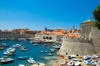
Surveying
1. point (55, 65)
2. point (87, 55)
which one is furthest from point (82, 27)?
point (55, 65)

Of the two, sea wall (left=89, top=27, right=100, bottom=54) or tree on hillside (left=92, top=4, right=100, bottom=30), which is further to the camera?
sea wall (left=89, top=27, right=100, bottom=54)

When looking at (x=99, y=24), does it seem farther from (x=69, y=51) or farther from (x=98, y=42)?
(x=69, y=51)

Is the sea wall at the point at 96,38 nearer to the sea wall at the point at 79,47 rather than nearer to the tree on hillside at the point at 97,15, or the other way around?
the sea wall at the point at 79,47

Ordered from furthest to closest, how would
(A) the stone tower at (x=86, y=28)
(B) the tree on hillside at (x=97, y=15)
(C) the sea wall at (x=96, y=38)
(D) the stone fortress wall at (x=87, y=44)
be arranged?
(A) the stone tower at (x=86, y=28) < (D) the stone fortress wall at (x=87, y=44) < (C) the sea wall at (x=96, y=38) < (B) the tree on hillside at (x=97, y=15)

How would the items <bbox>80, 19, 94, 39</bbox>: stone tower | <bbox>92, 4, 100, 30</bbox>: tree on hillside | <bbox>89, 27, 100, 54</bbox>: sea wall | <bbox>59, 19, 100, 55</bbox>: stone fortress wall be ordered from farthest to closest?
<bbox>80, 19, 94, 39</bbox>: stone tower < <bbox>59, 19, 100, 55</bbox>: stone fortress wall < <bbox>89, 27, 100, 54</bbox>: sea wall < <bbox>92, 4, 100, 30</bbox>: tree on hillside

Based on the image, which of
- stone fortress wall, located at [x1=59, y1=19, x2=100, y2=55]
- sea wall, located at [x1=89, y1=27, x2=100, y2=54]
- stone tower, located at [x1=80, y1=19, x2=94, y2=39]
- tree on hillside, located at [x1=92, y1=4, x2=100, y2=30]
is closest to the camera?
tree on hillside, located at [x1=92, y1=4, x2=100, y2=30]

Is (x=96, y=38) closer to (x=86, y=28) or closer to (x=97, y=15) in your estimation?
(x=86, y=28)

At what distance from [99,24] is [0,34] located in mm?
88192

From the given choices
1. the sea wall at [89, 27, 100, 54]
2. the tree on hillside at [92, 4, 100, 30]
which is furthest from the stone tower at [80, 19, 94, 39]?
the tree on hillside at [92, 4, 100, 30]

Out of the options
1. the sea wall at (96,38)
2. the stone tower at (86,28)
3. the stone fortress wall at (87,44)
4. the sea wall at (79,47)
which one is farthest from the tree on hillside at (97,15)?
the stone tower at (86,28)

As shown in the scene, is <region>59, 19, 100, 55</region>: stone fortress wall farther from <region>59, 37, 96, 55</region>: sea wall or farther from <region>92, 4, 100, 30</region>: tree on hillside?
<region>92, 4, 100, 30</region>: tree on hillside

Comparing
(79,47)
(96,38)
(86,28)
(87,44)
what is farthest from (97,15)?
(79,47)

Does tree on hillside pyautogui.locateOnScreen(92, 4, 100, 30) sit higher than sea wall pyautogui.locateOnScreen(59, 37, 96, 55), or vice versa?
tree on hillside pyautogui.locateOnScreen(92, 4, 100, 30)

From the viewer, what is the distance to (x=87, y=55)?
2033 cm
